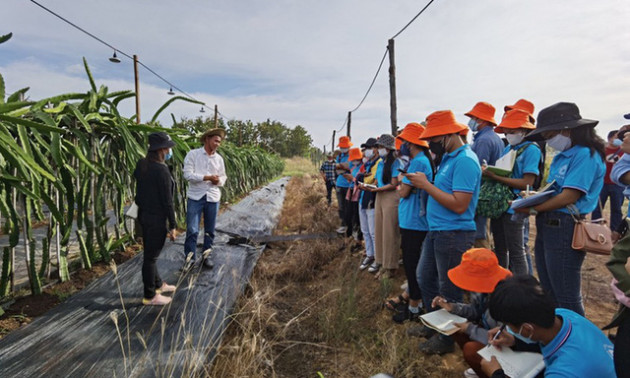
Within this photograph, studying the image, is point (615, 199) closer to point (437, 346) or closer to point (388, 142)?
point (388, 142)

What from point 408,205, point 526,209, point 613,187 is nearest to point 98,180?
point 408,205

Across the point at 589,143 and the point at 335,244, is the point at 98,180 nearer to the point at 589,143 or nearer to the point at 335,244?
the point at 335,244

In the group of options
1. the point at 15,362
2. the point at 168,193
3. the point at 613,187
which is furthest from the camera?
the point at 613,187

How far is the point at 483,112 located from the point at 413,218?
50.3 inches

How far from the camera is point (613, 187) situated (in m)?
4.66

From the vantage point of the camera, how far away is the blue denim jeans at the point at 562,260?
1891mm

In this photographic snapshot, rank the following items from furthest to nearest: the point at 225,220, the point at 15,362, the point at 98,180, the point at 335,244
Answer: the point at 225,220, the point at 335,244, the point at 98,180, the point at 15,362

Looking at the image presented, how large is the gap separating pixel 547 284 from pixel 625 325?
3.57 ft

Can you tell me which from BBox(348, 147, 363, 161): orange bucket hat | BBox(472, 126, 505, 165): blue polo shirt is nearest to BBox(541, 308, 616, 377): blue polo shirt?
BBox(472, 126, 505, 165): blue polo shirt

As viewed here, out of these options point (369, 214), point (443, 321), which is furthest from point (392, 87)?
point (443, 321)

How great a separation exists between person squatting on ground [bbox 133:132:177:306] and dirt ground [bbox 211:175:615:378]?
0.82 m

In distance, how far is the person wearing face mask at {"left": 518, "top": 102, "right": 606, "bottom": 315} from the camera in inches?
74.6

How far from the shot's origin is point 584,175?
1891mm

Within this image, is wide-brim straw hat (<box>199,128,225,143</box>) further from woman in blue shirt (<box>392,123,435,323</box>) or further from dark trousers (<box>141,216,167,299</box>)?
woman in blue shirt (<box>392,123,435,323</box>)
